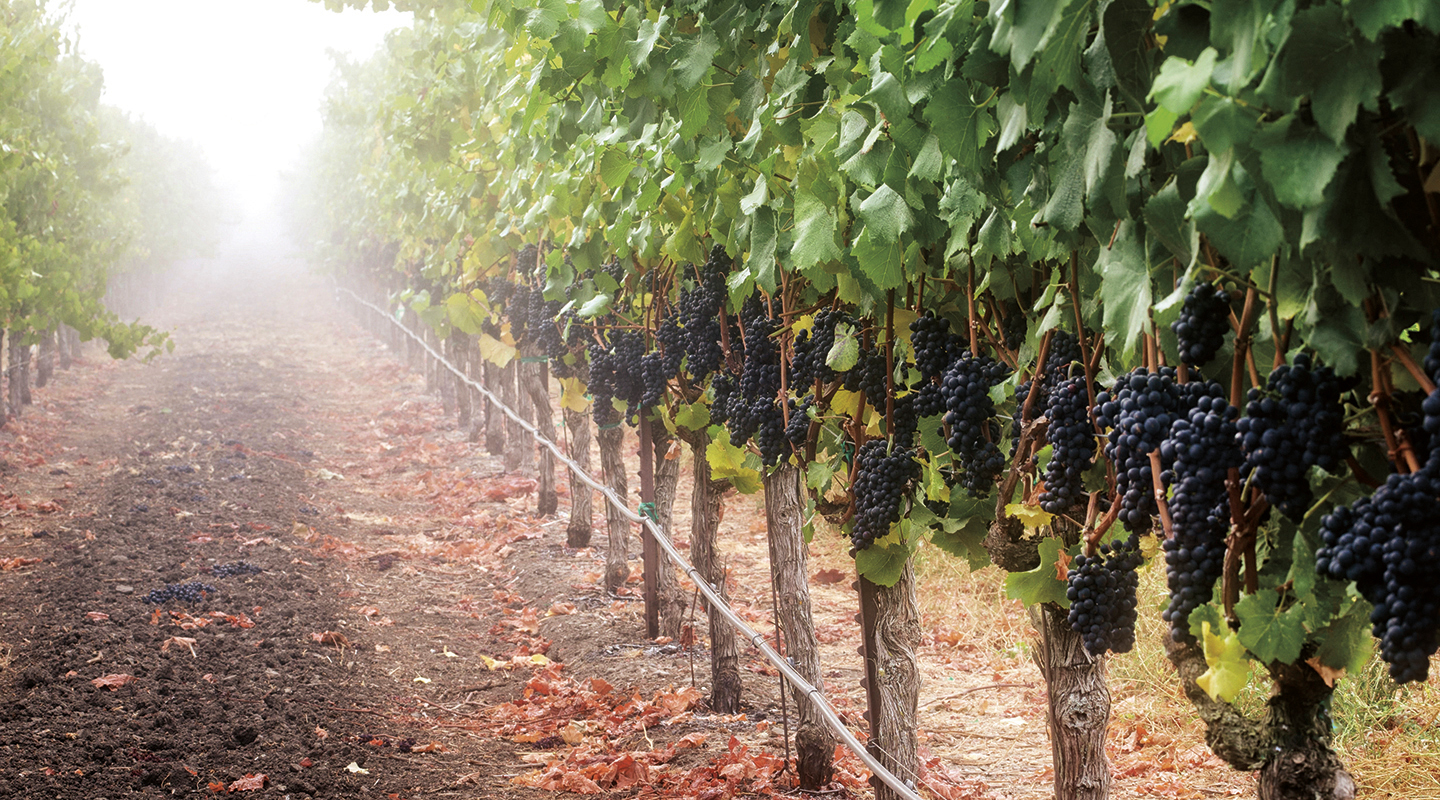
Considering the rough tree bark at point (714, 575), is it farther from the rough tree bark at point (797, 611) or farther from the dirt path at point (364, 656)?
the rough tree bark at point (797, 611)

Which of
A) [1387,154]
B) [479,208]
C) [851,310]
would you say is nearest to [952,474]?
[851,310]

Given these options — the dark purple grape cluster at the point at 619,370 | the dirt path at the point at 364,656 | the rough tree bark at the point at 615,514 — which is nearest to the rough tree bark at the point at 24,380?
the dirt path at the point at 364,656

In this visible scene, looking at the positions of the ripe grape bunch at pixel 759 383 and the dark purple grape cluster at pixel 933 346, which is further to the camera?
the ripe grape bunch at pixel 759 383

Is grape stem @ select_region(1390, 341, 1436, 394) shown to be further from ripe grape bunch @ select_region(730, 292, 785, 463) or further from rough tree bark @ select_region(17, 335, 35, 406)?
rough tree bark @ select_region(17, 335, 35, 406)

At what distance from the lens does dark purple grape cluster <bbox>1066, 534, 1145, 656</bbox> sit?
89.2 inches

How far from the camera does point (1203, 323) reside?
66.9 inches

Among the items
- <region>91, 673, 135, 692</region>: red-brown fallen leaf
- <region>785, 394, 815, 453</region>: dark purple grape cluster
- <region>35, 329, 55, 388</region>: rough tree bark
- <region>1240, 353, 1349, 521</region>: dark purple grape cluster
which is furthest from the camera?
<region>35, 329, 55, 388</region>: rough tree bark

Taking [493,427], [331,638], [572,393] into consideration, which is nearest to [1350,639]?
[331,638]

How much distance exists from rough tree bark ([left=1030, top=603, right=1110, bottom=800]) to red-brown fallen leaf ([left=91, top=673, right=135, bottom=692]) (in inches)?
197

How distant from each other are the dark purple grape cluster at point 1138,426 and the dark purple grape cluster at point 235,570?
7575 millimetres

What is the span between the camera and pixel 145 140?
124 feet

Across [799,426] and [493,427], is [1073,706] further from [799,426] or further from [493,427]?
[493,427]

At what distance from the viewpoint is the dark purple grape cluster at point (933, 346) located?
2973 mm

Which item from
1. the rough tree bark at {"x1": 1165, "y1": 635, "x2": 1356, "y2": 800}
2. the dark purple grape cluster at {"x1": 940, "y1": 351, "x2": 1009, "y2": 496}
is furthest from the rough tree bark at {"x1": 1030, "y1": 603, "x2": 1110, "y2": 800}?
the rough tree bark at {"x1": 1165, "y1": 635, "x2": 1356, "y2": 800}
